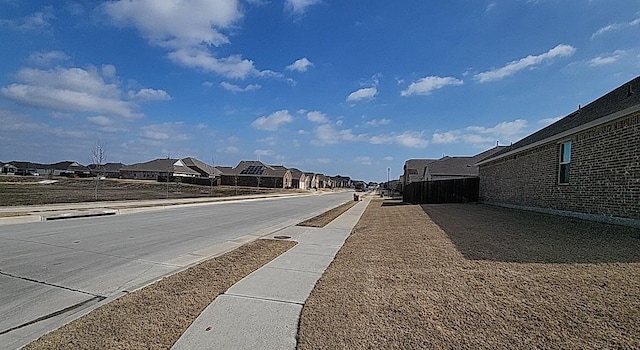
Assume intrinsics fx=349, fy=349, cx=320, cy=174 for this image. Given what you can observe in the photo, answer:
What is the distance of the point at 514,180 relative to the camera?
1736 cm

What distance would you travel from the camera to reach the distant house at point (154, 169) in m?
78.8

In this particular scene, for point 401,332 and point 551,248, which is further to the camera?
point 551,248

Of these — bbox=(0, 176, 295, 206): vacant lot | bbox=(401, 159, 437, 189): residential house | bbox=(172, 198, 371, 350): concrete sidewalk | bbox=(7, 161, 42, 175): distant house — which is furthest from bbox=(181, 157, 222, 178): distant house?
bbox=(172, 198, 371, 350): concrete sidewalk

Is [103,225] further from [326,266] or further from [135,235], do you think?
[326,266]

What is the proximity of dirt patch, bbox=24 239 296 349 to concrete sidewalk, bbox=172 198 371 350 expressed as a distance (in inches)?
6.9

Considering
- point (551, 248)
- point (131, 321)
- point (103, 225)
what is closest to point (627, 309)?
point (551, 248)

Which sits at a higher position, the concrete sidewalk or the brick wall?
the brick wall

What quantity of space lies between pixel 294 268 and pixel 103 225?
932cm

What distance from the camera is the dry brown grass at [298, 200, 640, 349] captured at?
3.30 m

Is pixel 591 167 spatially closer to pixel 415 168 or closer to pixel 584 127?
pixel 584 127

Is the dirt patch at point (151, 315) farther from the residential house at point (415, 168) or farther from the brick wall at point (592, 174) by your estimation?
the residential house at point (415, 168)

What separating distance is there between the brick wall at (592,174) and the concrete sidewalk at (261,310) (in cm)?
788

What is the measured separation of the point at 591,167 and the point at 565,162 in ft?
7.09

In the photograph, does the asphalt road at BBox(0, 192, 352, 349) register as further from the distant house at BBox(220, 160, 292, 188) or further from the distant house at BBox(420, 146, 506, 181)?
the distant house at BBox(220, 160, 292, 188)
